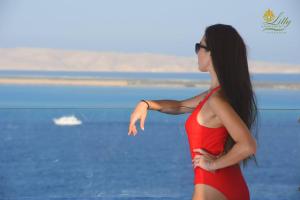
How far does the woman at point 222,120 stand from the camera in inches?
54.5

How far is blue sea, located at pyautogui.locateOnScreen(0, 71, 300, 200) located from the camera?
3807mm

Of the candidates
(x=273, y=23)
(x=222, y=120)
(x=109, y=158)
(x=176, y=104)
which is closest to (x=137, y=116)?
(x=176, y=104)

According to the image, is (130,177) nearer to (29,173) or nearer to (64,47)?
(29,173)

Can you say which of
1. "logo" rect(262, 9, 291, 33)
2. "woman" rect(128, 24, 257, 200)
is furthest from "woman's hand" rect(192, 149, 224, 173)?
"logo" rect(262, 9, 291, 33)

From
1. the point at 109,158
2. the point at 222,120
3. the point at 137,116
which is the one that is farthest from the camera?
the point at 109,158

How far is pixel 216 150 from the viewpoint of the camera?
1454mm

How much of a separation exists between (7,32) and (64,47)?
6.74 feet

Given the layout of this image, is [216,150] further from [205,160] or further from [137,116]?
[137,116]

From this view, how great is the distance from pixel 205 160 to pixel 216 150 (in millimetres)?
37

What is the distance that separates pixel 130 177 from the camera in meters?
3.96

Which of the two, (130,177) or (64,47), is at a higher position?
(130,177)

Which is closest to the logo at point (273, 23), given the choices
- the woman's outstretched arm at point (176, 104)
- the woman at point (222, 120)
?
the woman's outstretched arm at point (176, 104)

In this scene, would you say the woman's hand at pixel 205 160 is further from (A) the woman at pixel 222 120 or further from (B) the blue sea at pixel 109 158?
(B) the blue sea at pixel 109 158

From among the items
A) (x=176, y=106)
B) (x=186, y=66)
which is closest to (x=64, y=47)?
(x=186, y=66)
